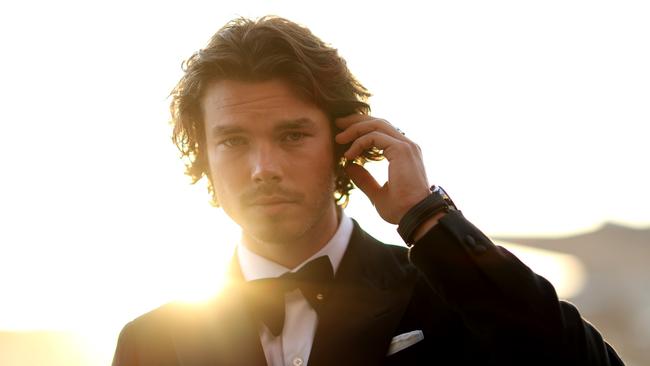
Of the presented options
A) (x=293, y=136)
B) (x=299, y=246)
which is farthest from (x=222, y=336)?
(x=293, y=136)

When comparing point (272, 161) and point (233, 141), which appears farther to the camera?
point (233, 141)

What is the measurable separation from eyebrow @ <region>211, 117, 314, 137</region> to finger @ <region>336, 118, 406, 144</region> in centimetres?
13

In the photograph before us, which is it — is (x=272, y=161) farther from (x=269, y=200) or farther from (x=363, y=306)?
(x=363, y=306)

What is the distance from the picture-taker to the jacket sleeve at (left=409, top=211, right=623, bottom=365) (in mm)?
3182

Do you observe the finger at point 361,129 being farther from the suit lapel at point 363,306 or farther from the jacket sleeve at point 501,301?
the jacket sleeve at point 501,301

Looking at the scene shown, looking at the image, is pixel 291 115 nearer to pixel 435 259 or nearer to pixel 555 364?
pixel 435 259

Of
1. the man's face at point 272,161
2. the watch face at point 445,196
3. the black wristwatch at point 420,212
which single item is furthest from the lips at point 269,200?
the watch face at point 445,196

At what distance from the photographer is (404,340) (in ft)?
11.6

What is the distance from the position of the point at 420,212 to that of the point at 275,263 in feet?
2.28

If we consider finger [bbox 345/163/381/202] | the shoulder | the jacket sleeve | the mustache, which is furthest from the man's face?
the jacket sleeve

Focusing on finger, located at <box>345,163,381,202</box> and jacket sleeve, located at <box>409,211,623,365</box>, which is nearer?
jacket sleeve, located at <box>409,211,623,365</box>

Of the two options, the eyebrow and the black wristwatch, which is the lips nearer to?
the eyebrow

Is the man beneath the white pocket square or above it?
above

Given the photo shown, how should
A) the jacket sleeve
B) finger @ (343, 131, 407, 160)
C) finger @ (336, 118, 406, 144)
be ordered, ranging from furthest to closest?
finger @ (336, 118, 406, 144)
finger @ (343, 131, 407, 160)
the jacket sleeve
